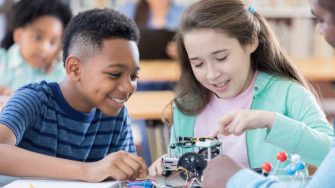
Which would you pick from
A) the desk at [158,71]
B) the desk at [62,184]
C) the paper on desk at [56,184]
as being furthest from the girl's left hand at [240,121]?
the desk at [158,71]

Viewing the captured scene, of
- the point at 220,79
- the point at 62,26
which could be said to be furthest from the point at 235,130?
the point at 62,26

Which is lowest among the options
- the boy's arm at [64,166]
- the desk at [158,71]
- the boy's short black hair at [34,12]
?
the desk at [158,71]

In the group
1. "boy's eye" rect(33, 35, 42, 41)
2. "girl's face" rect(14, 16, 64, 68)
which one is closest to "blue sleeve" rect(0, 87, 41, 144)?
"girl's face" rect(14, 16, 64, 68)

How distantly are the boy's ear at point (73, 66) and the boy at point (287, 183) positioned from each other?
0.69 m

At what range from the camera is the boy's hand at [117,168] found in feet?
5.36

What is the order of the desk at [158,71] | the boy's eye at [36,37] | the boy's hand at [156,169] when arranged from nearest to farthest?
1. the boy's hand at [156,169]
2. the boy's eye at [36,37]
3. the desk at [158,71]

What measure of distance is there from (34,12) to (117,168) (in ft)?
6.65

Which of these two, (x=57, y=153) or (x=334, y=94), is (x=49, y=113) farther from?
(x=334, y=94)

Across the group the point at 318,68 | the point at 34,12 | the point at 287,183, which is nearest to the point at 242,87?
the point at 287,183

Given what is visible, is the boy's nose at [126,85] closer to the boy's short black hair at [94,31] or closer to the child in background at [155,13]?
the boy's short black hair at [94,31]

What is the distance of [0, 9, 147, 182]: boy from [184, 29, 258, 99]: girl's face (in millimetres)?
176

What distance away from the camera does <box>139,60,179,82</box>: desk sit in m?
4.48

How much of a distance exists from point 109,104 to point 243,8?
1.65 feet

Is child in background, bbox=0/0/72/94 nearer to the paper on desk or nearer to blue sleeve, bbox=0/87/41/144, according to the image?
blue sleeve, bbox=0/87/41/144
